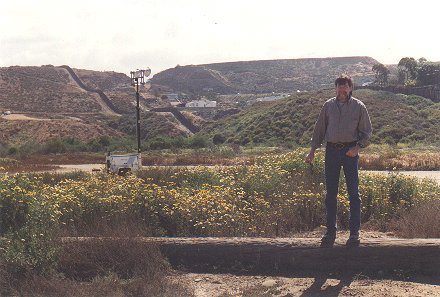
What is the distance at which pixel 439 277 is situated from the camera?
534 cm

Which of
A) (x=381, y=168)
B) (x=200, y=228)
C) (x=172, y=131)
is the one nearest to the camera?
(x=200, y=228)

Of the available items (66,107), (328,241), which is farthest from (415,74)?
(328,241)

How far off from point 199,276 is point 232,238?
0.57 m

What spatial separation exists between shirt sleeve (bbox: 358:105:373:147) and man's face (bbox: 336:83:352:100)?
213 millimetres

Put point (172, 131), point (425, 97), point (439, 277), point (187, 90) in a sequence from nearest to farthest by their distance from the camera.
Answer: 1. point (439, 277)
2. point (425, 97)
3. point (172, 131)
4. point (187, 90)

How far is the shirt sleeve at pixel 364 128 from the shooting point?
559 cm

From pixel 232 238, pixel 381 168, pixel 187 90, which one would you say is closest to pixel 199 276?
pixel 232 238

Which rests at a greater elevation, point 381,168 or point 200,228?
point 200,228

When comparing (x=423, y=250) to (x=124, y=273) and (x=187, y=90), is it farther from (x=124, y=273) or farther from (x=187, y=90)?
(x=187, y=90)

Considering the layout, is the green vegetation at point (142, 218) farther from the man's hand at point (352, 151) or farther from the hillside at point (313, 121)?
the hillside at point (313, 121)

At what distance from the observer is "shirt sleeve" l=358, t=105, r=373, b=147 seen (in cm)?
559

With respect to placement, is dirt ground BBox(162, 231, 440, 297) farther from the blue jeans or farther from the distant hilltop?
the distant hilltop

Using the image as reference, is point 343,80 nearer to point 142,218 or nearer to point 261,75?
point 142,218

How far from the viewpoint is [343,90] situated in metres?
5.62
